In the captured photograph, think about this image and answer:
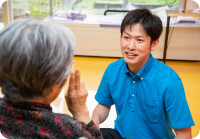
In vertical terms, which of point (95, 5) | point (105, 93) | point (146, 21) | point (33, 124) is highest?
point (95, 5)

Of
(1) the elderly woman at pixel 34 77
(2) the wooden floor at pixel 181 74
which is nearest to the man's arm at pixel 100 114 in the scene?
(1) the elderly woman at pixel 34 77

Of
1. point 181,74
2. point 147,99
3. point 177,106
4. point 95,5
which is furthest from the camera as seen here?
point 95,5

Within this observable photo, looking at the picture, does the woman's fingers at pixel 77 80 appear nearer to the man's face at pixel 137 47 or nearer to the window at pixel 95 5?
the man's face at pixel 137 47

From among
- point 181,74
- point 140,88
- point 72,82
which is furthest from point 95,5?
point 72,82

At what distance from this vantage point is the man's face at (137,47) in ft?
4.29

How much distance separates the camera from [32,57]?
69 centimetres

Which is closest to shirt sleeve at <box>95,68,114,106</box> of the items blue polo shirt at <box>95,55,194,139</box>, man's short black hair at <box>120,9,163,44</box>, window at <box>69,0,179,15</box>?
blue polo shirt at <box>95,55,194,139</box>

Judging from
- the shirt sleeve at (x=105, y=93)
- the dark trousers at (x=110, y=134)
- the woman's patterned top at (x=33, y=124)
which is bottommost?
the dark trousers at (x=110, y=134)

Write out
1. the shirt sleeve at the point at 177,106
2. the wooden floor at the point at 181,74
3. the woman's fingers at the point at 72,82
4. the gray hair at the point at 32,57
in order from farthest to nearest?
the wooden floor at the point at 181,74, the shirt sleeve at the point at 177,106, the woman's fingers at the point at 72,82, the gray hair at the point at 32,57

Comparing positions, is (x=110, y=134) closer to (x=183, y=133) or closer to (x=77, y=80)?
(x=183, y=133)

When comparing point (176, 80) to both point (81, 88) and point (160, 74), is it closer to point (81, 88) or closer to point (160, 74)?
point (160, 74)

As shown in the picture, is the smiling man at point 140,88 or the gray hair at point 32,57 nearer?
the gray hair at point 32,57

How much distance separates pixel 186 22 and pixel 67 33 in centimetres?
370

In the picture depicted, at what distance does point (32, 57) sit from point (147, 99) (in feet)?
2.38
